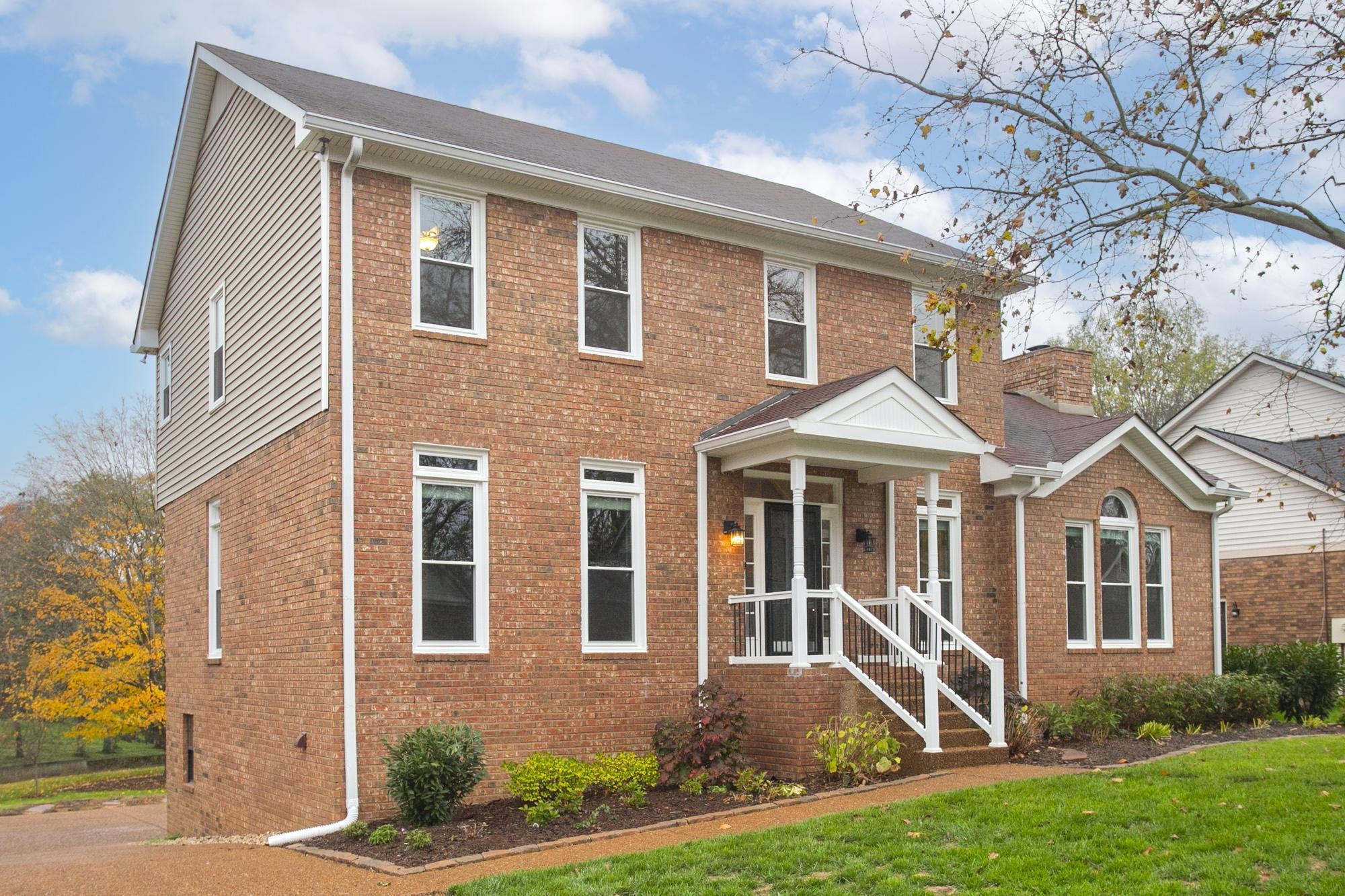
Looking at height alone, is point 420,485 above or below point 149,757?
above

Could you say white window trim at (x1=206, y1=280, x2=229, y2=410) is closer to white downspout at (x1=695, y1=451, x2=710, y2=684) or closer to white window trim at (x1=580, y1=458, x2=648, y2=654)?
white window trim at (x1=580, y1=458, x2=648, y2=654)

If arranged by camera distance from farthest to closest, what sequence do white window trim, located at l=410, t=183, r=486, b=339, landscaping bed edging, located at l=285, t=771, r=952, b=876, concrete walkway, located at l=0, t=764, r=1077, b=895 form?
white window trim, located at l=410, t=183, r=486, b=339, landscaping bed edging, located at l=285, t=771, r=952, b=876, concrete walkway, located at l=0, t=764, r=1077, b=895

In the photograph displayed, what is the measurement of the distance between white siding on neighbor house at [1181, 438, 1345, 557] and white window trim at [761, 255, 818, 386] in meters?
12.1

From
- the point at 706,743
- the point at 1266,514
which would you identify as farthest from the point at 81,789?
the point at 1266,514

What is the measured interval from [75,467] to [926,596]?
26.8 meters

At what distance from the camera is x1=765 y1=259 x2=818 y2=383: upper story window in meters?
15.2

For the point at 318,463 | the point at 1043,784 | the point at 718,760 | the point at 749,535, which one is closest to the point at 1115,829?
the point at 1043,784

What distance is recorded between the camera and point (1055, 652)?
1691 cm

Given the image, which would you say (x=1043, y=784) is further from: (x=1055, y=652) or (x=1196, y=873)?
(x=1055, y=652)

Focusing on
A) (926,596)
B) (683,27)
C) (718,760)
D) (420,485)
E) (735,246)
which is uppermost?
(683,27)

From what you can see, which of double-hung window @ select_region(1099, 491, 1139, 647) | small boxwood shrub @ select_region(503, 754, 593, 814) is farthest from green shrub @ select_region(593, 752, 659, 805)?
double-hung window @ select_region(1099, 491, 1139, 647)

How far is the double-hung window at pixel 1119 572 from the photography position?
17.8 meters

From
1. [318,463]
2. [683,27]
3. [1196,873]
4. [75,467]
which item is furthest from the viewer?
[75,467]

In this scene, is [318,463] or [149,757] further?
A: [149,757]
